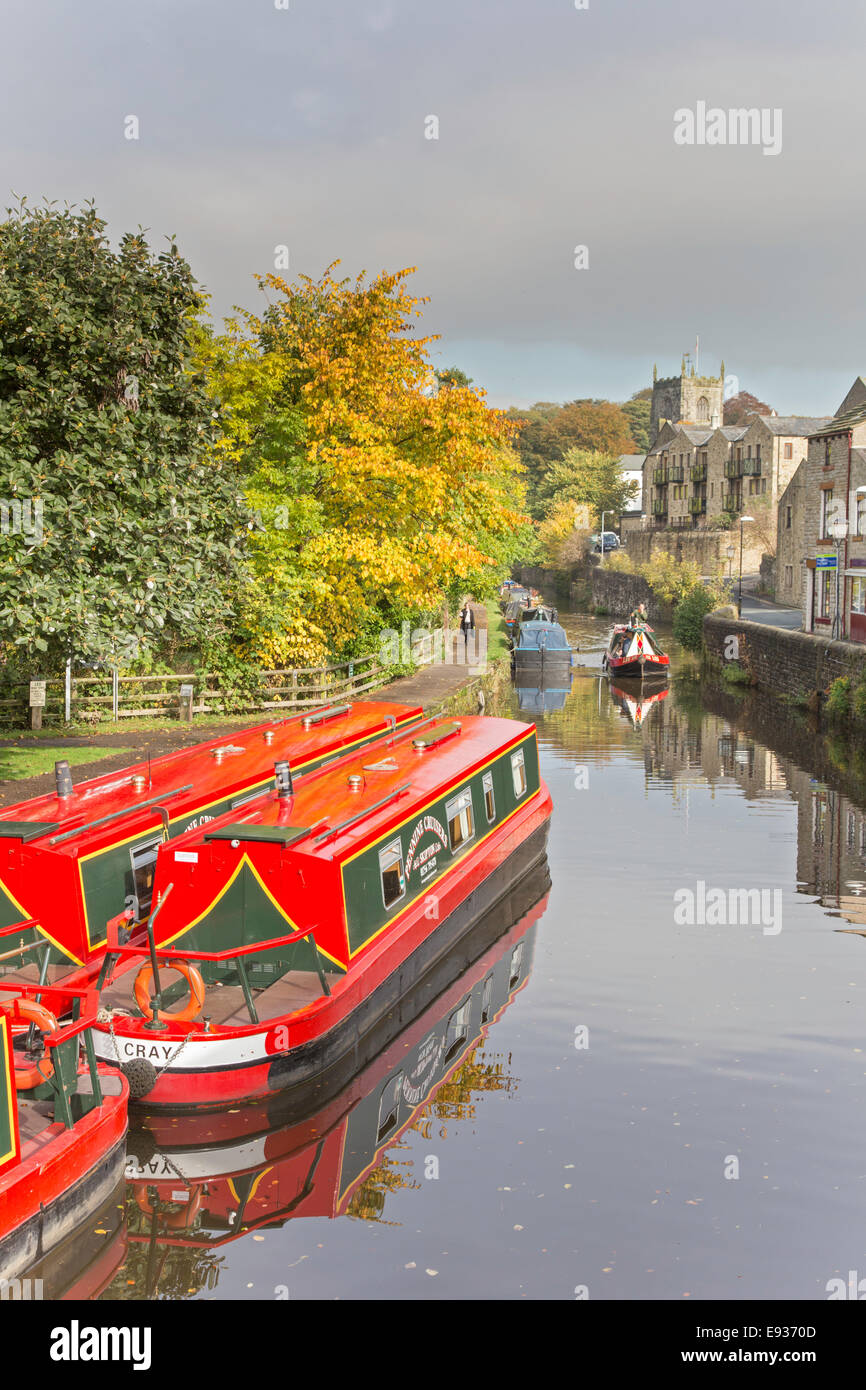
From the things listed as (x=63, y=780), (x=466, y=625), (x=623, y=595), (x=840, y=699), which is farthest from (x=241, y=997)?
(x=623, y=595)

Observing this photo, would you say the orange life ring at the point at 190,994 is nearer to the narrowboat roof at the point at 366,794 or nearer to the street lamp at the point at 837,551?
the narrowboat roof at the point at 366,794

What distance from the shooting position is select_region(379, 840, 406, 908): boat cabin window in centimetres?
1193

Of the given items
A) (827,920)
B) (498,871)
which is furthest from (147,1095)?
(827,920)

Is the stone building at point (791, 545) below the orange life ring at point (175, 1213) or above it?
above

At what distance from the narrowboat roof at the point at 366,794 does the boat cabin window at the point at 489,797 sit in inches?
10.5

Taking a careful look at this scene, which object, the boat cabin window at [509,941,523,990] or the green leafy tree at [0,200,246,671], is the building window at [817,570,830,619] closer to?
the green leafy tree at [0,200,246,671]

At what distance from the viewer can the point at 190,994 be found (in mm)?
9992

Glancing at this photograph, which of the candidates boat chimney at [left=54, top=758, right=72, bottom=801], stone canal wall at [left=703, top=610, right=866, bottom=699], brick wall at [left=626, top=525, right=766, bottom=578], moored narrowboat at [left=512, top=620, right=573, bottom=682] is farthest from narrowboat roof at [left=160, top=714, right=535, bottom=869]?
brick wall at [left=626, top=525, right=766, bottom=578]

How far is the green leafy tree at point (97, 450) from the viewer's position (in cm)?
1598

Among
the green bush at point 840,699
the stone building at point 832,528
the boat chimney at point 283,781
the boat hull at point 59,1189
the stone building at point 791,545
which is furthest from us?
the stone building at point 791,545

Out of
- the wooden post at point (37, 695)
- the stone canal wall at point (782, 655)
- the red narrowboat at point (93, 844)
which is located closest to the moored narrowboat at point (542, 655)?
the stone canal wall at point (782, 655)

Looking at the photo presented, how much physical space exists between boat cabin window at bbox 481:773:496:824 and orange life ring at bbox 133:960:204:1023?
260 inches

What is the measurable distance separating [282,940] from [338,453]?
17.6 metres

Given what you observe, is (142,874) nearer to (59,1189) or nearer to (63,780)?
(63,780)
